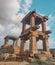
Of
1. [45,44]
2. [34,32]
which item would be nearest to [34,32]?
[34,32]

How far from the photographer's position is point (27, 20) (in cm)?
2108

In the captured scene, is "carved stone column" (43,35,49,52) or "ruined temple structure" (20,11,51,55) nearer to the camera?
"ruined temple structure" (20,11,51,55)

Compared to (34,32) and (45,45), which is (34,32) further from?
(45,45)

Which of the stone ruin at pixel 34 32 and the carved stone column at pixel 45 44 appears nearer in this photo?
the stone ruin at pixel 34 32

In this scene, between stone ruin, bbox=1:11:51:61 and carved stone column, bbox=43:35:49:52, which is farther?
carved stone column, bbox=43:35:49:52

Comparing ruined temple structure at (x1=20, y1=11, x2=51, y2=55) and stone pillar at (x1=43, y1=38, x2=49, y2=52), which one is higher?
ruined temple structure at (x1=20, y1=11, x2=51, y2=55)

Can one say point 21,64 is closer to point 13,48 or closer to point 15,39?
point 13,48

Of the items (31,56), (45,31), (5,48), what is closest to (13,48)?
(5,48)

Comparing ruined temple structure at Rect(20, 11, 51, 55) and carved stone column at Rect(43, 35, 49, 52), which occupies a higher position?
ruined temple structure at Rect(20, 11, 51, 55)

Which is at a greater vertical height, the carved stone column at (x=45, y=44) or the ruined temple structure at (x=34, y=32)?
the ruined temple structure at (x=34, y=32)

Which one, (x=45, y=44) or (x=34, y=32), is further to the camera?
(x=45, y=44)

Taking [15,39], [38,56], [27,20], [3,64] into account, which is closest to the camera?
[3,64]

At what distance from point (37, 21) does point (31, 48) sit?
700 centimetres

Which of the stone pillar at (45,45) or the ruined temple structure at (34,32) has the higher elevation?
the ruined temple structure at (34,32)
